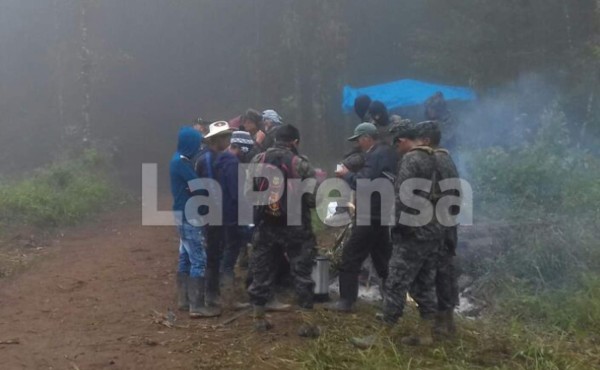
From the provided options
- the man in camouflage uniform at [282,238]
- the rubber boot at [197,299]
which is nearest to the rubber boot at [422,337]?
the man in camouflage uniform at [282,238]

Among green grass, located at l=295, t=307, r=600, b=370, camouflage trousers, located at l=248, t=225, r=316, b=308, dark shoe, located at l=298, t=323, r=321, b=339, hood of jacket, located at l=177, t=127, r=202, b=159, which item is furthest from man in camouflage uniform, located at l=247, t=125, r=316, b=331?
hood of jacket, located at l=177, t=127, r=202, b=159

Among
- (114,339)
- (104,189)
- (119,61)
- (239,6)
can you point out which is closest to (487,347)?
(114,339)

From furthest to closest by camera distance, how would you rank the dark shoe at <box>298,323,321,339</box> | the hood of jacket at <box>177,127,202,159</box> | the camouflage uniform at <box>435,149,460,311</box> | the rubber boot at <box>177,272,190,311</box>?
1. the rubber boot at <box>177,272,190,311</box>
2. the hood of jacket at <box>177,127,202,159</box>
3. the dark shoe at <box>298,323,321,339</box>
4. the camouflage uniform at <box>435,149,460,311</box>

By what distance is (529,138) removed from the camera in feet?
40.7

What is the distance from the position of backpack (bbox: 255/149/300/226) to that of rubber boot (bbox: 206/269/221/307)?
99 centimetres

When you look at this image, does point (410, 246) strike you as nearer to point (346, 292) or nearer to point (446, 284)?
point (446, 284)

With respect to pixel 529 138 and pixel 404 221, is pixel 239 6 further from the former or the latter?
pixel 404 221

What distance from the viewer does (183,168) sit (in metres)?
6.16

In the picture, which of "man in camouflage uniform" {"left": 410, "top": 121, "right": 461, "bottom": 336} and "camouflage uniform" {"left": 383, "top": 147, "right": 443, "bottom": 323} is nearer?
"camouflage uniform" {"left": 383, "top": 147, "right": 443, "bottom": 323}

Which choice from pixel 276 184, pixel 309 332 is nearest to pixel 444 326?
pixel 309 332

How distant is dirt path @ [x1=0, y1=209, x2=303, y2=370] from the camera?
5.11 meters

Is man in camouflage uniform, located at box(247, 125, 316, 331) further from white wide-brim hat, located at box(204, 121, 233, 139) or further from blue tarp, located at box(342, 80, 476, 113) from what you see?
blue tarp, located at box(342, 80, 476, 113)

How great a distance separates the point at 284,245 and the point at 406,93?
10.4 meters

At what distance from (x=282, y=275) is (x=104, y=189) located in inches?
303
